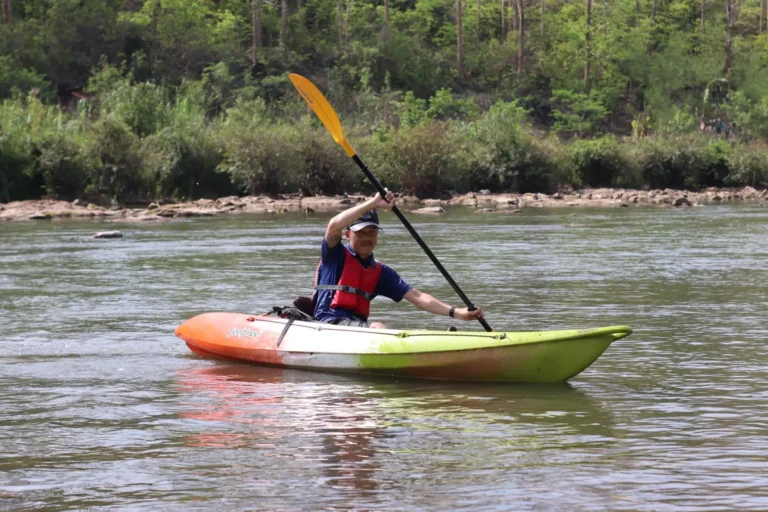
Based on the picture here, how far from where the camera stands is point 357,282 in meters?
7.92

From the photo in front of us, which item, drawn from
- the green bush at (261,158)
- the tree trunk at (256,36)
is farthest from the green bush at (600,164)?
the tree trunk at (256,36)

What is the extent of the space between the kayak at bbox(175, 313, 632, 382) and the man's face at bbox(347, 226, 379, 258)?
52 cm

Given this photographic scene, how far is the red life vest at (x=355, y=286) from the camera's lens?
7860 mm

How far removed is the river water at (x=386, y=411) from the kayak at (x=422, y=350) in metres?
0.11

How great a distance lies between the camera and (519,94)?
52750 millimetres

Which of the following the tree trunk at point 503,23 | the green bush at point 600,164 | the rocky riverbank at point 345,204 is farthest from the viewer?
the tree trunk at point 503,23

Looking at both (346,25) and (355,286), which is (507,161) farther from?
(355,286)

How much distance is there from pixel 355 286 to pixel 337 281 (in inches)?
4.9

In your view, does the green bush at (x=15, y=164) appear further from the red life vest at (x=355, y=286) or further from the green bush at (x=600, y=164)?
the red life vest at (x=355, y=286)

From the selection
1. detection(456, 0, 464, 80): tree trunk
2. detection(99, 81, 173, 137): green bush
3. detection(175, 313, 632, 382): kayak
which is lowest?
detection(175, 313, 632, 382): kayak

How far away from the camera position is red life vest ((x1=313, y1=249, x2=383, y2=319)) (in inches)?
309

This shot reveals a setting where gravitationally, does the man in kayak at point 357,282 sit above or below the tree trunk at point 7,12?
below

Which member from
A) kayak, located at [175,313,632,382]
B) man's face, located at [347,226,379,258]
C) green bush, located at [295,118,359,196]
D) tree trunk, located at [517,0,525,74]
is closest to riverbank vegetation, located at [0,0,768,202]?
green bush, located at [295,118,359,196]

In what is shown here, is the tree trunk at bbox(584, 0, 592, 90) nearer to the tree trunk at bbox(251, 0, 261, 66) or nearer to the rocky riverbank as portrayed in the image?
the tree trunk at bbox(251, 0, 261, 66)
